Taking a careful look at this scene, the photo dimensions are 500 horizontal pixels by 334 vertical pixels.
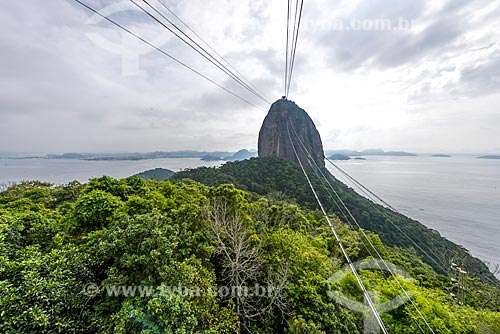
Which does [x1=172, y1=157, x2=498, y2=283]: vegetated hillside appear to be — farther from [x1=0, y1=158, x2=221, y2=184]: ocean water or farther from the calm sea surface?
[x1=0, y1=158, x2=221, y2=184]: ocean water

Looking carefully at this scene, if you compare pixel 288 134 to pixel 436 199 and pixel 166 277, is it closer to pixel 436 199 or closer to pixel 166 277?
pixel 436 199

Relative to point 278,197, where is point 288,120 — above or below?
above

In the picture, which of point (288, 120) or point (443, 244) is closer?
point (443, 244)

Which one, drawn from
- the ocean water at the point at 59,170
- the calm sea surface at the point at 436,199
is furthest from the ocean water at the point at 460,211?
the ocean water at the point at 59,170

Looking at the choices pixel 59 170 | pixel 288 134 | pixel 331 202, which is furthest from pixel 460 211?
pixel 59 170

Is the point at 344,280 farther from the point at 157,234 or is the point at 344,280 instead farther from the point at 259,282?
the point at 157,234

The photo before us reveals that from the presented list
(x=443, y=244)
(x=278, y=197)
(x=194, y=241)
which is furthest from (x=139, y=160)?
(x=443, y=244)
